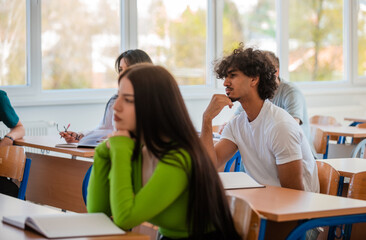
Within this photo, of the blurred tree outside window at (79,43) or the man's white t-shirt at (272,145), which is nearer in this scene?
the man's white t-shirt at (272,145)

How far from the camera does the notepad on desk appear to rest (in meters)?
2.27

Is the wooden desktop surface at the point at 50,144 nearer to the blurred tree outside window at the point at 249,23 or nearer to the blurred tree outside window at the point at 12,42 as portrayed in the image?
the blurred tree outside window at the point at 12,42

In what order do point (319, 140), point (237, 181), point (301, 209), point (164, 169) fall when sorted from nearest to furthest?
point (164, 169) → point (301, 209) → point (237, 181) → point (319, 140)

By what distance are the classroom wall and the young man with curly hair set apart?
1102mm

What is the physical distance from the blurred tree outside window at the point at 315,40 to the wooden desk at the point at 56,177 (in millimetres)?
3946

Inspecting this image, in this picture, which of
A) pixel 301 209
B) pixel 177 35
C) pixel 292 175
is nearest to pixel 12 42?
pixel 177 35

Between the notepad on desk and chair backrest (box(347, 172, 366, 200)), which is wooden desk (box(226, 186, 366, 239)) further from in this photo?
chair backrest (box(347, 172, 366, 200))

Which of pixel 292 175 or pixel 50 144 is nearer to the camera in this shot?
pixel 292 175

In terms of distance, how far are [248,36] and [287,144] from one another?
171 inches

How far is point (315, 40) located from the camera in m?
7.22

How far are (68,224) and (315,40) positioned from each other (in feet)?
19.8

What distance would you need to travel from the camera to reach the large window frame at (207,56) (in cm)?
530

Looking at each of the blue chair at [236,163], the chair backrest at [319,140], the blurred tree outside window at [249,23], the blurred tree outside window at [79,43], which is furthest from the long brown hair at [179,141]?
the blurred tree outside window at [249,23]

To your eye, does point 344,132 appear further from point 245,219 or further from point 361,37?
point 361,37
